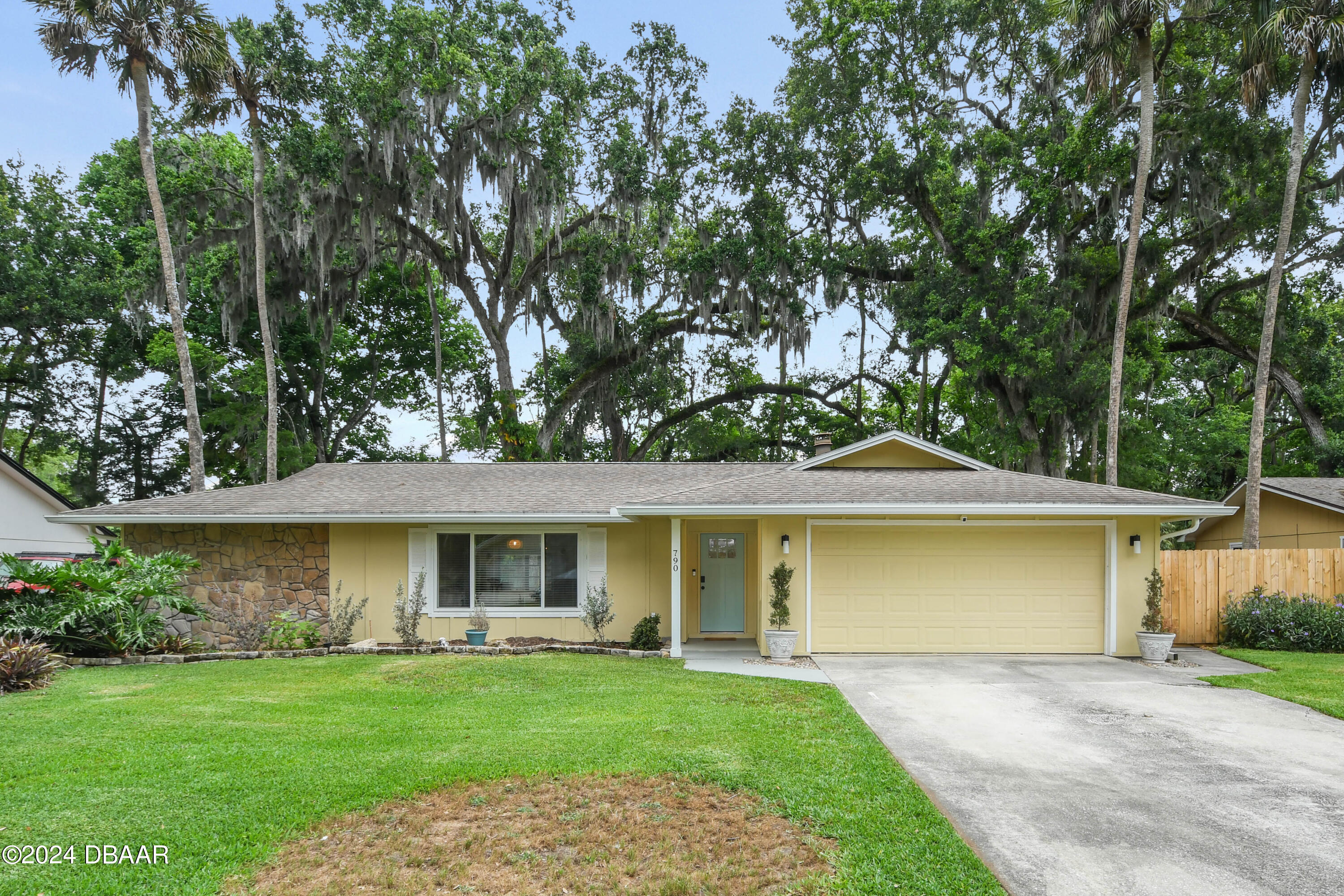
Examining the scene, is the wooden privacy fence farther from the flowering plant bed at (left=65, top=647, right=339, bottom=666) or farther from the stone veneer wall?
the stone veneer wall

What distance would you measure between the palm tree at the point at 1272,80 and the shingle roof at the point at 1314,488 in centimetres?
203

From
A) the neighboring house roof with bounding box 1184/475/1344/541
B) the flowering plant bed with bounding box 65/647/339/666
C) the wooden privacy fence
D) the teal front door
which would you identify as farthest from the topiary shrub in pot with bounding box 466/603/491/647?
the neighboring house roof with bounding box 1184/475/1344/541

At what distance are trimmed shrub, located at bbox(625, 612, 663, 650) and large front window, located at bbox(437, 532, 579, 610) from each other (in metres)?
1.07

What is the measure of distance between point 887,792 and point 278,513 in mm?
9083

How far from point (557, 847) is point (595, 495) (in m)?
8.26

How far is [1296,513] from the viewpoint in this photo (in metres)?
15.9

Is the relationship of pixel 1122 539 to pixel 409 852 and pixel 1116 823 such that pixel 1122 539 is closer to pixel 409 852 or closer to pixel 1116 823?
pixel 1116 823

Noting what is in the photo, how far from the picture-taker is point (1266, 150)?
50.0 feet

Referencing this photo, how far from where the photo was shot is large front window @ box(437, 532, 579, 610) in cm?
1109

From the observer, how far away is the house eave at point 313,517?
10328mm

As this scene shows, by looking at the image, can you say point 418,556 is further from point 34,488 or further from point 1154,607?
point 34,488

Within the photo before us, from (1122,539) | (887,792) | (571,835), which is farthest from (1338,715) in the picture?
(571,835)

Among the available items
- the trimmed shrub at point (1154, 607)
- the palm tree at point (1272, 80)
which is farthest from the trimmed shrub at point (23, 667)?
the palm tree at point (1272, 80)

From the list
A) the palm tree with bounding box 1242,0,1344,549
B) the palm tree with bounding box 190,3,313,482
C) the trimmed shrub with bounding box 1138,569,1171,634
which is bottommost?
the trimmed shrub with bounding box 1138,569,1171,634
